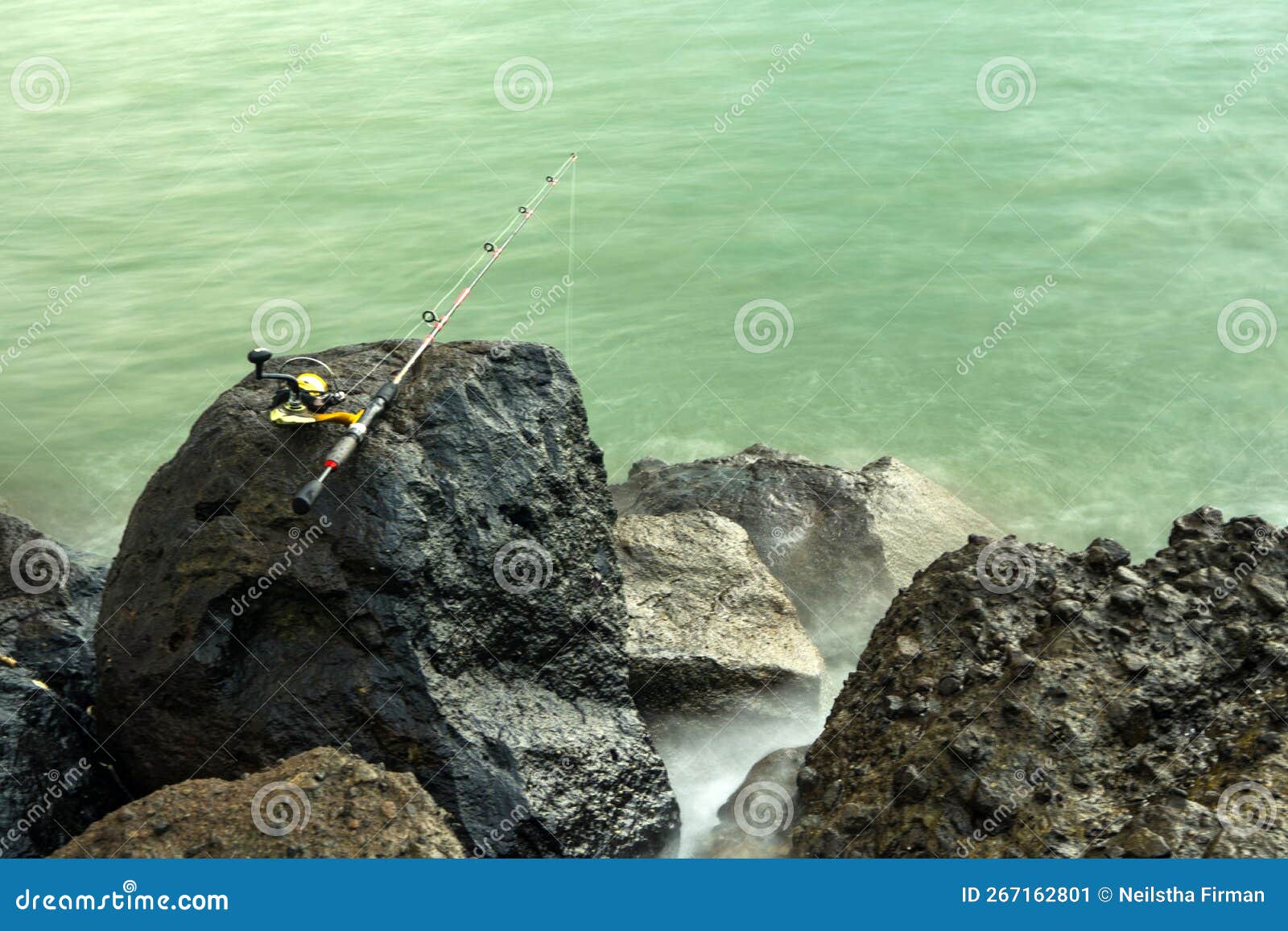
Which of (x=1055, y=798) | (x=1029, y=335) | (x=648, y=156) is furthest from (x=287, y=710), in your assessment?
(x=648, y=156)

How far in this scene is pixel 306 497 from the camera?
195 inches

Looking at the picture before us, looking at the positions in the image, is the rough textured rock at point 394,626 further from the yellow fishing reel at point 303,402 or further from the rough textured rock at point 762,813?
the rough textured rock at point 762,813

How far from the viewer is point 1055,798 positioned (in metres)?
4.88

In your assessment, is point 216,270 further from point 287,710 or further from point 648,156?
point 287,710

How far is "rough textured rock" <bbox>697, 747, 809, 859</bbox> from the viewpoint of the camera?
241 inches

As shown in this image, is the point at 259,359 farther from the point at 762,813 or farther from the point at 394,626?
the point at 762,813

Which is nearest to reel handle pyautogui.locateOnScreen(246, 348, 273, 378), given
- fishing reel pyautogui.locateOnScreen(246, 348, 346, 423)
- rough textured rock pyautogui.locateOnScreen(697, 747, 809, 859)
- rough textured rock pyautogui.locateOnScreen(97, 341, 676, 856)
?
fishing reel pyautogui.locateOnScreen(246, 348, 346, 423)

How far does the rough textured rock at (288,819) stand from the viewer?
14.8 ft

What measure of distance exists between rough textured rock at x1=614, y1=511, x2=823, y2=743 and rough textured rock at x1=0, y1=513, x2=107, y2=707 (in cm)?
285

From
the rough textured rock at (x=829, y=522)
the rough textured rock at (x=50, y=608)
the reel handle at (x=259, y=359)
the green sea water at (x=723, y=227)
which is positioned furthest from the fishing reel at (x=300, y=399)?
the green sea water at (x=723, y=227)

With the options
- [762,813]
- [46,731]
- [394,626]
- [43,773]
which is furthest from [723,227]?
[43,773]

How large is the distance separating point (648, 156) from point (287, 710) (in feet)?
52.6

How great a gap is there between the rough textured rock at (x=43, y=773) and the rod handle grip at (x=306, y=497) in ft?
6.50

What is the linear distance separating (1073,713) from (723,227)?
14.0m
